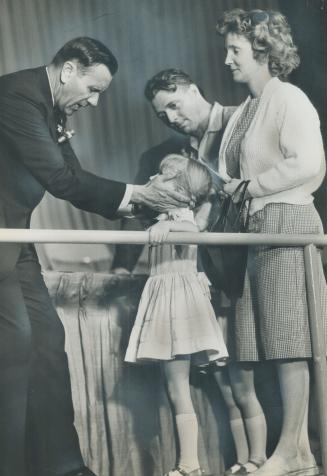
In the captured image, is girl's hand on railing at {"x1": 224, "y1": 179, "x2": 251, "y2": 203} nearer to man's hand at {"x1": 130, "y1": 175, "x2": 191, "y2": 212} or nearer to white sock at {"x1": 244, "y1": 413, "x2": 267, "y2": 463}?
man's hand at {"x1": 130, "y1": 175, "x2": 191, "y2": 212}

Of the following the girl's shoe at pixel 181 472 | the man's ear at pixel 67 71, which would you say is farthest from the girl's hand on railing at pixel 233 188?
the girl's shoe at pixel 181 472

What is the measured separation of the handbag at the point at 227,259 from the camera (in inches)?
98.9

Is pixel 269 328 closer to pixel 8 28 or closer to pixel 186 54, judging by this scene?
pixel 186 54

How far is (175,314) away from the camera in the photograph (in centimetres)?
241

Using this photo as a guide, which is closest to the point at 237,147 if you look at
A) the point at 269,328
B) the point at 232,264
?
the point at 232,264

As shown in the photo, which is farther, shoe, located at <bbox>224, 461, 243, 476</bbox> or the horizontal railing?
shoe, located at <bbox>224, 461, 243, 476</bbox>

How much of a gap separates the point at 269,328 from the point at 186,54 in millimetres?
1056

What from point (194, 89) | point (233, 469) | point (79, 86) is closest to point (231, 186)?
point (194, 89)

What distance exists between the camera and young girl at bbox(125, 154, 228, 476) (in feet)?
7.76

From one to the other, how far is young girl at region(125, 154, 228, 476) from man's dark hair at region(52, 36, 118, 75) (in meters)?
0.43

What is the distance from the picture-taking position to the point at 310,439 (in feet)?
8.02

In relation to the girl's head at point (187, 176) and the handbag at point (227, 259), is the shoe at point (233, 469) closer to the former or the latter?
the handbag at point (227, 259)

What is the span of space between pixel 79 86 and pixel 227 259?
0.78 metres

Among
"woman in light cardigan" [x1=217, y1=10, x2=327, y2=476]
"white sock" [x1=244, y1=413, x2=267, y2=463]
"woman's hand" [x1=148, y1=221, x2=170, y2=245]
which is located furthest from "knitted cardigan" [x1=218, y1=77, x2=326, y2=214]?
"white sock" [x1=244, y1=413, x2=267, y2=463]
